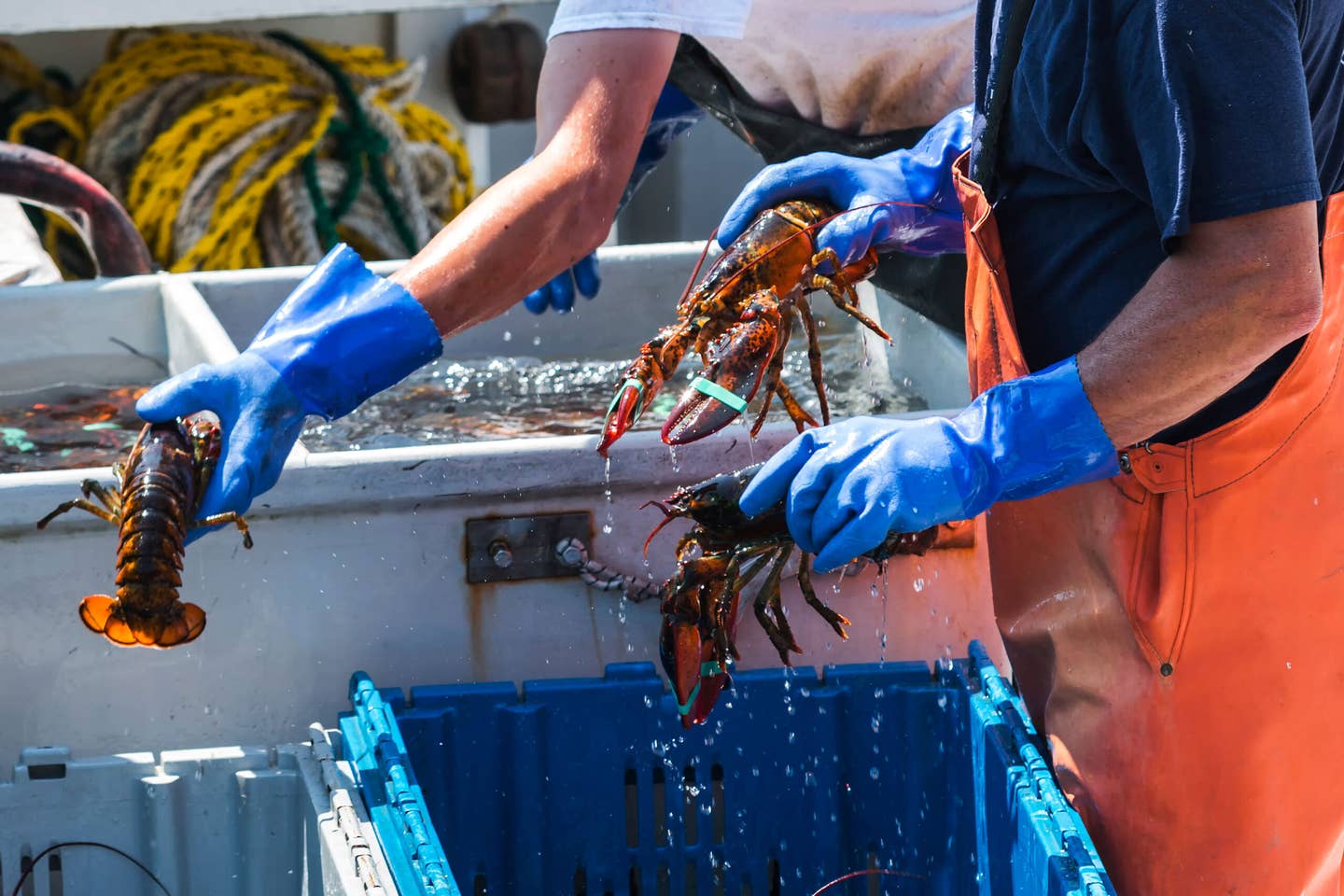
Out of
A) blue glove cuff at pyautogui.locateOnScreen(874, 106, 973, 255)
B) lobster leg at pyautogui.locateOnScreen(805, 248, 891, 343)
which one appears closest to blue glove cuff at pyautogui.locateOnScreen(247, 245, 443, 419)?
lobster leg at pyautogui.locateOnScreen(805, 248, 891, 343)

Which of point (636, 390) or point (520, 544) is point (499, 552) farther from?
point (636, 390)

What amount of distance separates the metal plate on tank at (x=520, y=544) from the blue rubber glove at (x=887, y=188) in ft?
1.80

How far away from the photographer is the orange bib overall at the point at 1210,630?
1916mm

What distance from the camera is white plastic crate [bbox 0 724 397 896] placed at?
2.14 meters

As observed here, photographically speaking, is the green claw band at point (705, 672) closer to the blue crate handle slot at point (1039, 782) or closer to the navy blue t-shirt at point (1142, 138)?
the blue crate handle slot at point (1039, 782)

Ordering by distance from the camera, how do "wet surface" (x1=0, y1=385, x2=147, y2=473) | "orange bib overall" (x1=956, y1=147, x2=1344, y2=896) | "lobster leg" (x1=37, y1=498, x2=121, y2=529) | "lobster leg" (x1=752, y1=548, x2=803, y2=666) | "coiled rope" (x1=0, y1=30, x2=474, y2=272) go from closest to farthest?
"orange bib overall" (x1=956, y1=147, x2=1344, y2=896), "lobster leg" (x1=752, y1=548, x2=803, y2=666), "lobster leg" (x1=37, y1=498, x2=121, y2=529), "wet surface" (x1=0, y1=385, x2=147, y2=473), "coiled rope" (x1=0, y1=30, x2=474, y2=272)

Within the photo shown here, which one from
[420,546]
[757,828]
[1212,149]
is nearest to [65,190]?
[420,546]

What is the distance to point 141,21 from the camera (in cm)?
535

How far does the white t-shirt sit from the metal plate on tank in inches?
32.8

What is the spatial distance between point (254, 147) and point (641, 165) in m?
2.68

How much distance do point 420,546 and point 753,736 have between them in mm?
594

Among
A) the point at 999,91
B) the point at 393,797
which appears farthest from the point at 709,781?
the point at 999,91

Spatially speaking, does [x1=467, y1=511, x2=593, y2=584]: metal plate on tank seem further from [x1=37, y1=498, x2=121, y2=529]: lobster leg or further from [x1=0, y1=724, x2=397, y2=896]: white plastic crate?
[x1=37, y1=498, x2=121, y2=529]: lobster leg

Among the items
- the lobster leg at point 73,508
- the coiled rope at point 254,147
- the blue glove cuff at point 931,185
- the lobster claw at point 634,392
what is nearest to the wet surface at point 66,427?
the lobster leg at point 73,508
